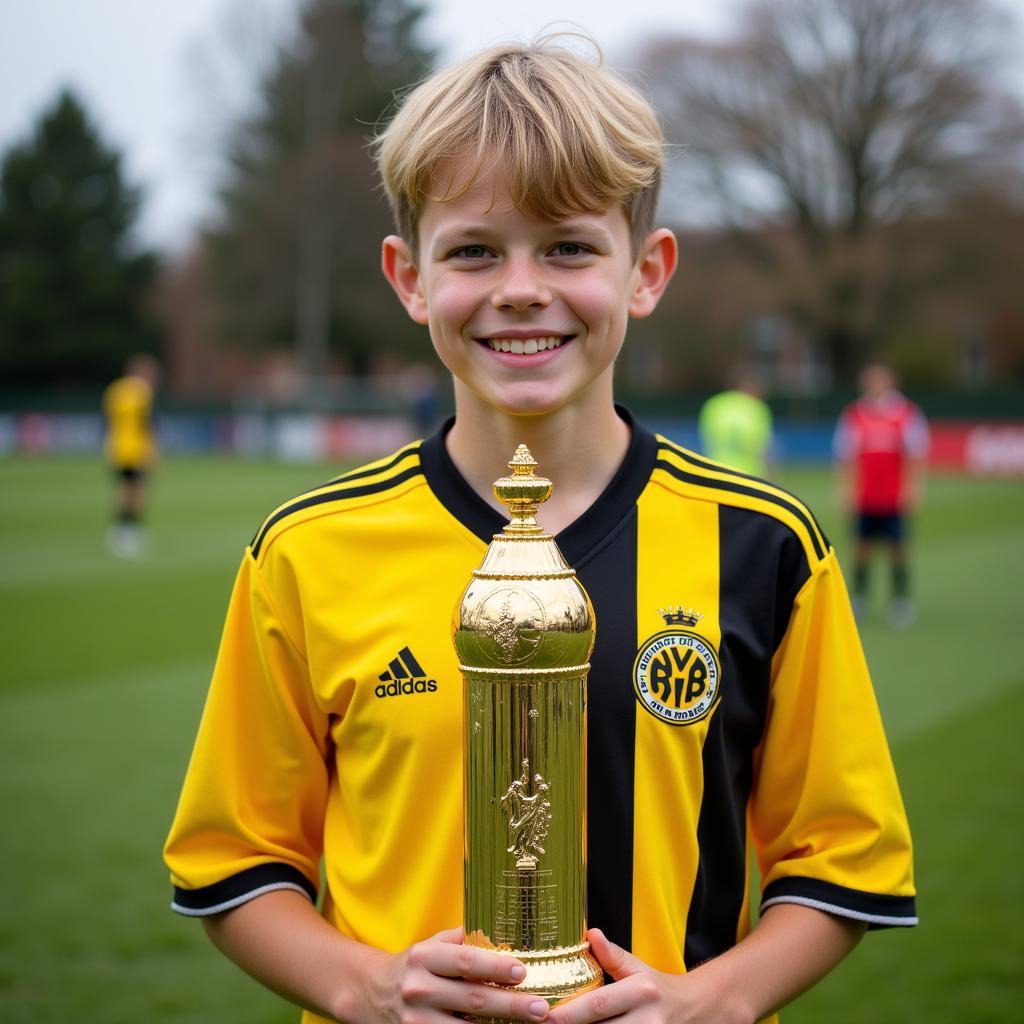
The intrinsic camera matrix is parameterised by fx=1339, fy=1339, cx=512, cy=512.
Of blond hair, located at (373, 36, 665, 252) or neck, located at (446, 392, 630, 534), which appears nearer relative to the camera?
blond hair, located at (373, 36, 665, 252)

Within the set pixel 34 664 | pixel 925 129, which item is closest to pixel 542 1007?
pixel 34 664

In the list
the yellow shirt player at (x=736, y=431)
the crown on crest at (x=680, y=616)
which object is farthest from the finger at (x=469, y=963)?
the yellow shirt player at (x=736, y=431)

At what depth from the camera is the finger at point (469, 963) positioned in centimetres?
131

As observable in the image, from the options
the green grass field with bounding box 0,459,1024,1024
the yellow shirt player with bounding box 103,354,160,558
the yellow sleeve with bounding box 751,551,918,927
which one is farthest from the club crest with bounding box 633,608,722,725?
the yellow shirt player with bounding box 103,354,160,558

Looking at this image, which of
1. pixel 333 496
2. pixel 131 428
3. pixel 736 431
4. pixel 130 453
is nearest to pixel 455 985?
pixel 333 496

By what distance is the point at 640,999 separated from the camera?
4.49ft

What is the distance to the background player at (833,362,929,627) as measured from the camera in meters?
10.6

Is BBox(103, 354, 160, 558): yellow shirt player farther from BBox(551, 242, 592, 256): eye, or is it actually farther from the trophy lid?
the trophy lid

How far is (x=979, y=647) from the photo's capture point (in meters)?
9.23

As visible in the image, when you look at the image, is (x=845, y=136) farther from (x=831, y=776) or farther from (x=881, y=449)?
(x=831, y=776)

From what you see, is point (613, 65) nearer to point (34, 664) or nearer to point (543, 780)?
point (543, 780)

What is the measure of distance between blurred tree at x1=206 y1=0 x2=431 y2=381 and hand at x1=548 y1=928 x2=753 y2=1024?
135 ft

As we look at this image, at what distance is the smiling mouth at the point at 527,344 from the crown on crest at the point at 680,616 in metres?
0.37

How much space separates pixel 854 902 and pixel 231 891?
783mm
